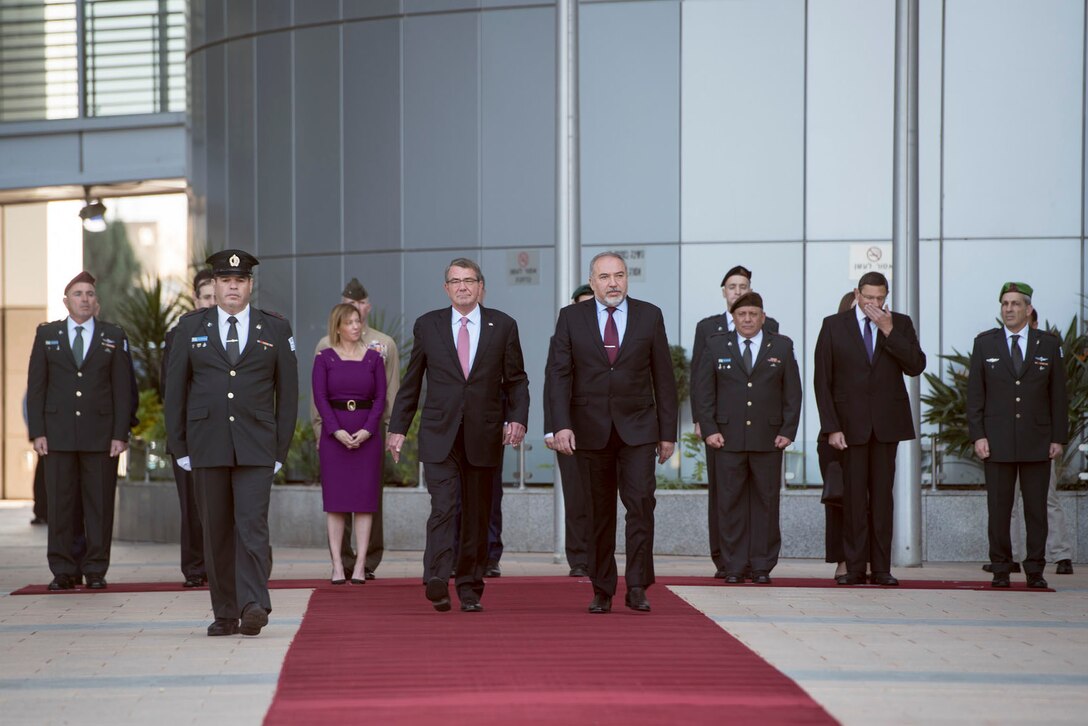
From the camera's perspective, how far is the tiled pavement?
5.91 meters

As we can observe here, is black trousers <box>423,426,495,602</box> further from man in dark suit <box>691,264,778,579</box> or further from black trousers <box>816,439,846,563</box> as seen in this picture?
black trousers <box>816,439,846,563</box>

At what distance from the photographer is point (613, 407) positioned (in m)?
8.81

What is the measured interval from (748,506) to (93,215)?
1466 cm

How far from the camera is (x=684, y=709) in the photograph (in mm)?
5738

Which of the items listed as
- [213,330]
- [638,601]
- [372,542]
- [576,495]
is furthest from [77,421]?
[638,601]

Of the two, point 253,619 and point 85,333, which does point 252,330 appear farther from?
point 85,333

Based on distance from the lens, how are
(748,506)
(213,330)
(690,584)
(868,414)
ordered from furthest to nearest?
(748,506)
(868,414)
(690,584)
(213,330)

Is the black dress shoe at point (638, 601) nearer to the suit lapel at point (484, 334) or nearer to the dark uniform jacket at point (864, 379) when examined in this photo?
the suit lapel at point (484, 334)

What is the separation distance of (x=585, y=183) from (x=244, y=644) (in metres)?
10.0

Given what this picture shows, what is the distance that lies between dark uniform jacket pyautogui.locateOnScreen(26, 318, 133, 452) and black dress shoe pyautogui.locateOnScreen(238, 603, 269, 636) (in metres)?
3.43

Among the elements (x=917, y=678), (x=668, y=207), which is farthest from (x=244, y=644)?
(x=668, y=207)

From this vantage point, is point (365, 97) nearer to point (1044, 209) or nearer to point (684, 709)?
point (1044, 209)

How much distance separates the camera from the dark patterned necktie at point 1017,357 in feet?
35.7

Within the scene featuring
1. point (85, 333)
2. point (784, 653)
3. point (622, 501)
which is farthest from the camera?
point (85, 333)
